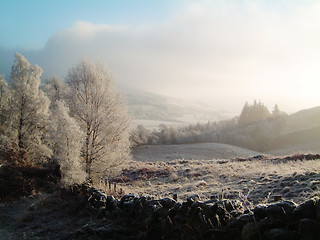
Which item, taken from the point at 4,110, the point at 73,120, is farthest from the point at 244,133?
the point at 73,120

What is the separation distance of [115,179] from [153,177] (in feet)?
12.1

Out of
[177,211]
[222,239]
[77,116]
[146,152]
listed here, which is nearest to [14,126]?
[77,116]

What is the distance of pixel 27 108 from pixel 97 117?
8998 millimetres

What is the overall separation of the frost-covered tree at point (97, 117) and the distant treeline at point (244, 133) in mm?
54019

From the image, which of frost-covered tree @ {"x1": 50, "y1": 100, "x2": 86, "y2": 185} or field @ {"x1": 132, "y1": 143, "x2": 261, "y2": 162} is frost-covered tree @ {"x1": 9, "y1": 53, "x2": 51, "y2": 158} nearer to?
frost-covered tree @ {"x1": 50, "y1": 100, "x2": 86, "y2": 185}

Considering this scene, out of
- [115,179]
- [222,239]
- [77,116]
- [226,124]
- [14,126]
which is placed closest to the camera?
[222,239]

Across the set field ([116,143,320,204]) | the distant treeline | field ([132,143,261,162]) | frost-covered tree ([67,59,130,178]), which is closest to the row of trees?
frost-covered tree ([67,59,130,178])

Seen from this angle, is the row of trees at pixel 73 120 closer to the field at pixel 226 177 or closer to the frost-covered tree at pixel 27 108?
the frost-covered tree at pixel 27 108

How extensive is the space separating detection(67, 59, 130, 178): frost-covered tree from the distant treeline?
5402 centimetres

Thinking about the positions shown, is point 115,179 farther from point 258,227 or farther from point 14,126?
point 258,227

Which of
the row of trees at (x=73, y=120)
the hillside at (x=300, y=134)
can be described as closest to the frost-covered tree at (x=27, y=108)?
the row of trees at (x=73, y=120)

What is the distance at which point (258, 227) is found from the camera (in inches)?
175

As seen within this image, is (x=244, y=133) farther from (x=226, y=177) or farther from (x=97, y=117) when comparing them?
(x=97, y=117)

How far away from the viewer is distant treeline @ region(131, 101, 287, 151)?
242ft
